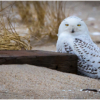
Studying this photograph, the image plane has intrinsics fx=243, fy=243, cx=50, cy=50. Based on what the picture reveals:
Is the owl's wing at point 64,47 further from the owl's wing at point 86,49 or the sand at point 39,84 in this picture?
the sand at point 39,84

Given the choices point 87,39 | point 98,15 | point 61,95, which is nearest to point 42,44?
point 87,39

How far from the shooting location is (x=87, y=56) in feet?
10.3

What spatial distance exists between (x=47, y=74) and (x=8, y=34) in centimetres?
168

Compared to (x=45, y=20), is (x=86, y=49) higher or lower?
higher

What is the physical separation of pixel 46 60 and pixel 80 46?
50 cm

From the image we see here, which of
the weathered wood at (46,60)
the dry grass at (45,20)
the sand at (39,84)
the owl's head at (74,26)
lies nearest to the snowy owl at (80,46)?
the owl's head at (74,26)

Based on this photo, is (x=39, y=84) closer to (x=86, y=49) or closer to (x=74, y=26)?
(x=86, y=49)

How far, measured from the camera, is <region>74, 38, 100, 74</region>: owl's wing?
3098 mm

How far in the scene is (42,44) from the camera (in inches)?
231

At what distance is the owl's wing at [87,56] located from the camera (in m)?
3.10

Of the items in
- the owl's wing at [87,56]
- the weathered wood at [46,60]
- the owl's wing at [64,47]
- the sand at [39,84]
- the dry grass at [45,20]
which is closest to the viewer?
the sand at [39,84]

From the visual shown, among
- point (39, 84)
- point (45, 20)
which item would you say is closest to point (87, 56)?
point (39, 84)

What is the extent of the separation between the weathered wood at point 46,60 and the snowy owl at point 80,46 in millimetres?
112

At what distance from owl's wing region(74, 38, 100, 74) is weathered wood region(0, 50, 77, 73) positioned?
0.08 metres
